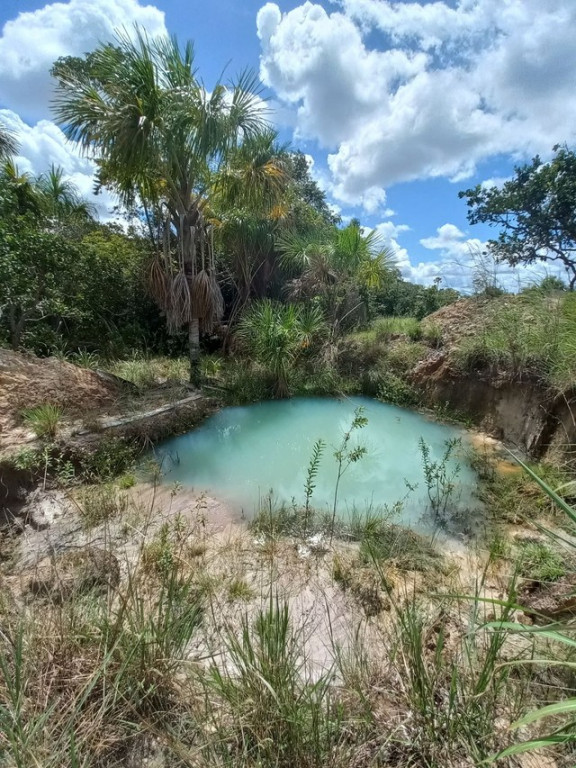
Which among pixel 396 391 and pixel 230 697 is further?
pixel 396 391

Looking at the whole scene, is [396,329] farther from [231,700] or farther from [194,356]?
[231,700]

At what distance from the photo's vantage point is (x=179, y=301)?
256 inches

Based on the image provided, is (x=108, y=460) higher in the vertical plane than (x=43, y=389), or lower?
lower

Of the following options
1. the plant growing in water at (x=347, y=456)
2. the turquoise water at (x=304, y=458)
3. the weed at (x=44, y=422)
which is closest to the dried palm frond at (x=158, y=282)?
the turquoise water at (x=304, y=458)

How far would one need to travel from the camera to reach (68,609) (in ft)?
4.74

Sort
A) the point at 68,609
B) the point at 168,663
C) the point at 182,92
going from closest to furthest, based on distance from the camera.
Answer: the point at 168,663, the point at 68,609, the point at 182,92

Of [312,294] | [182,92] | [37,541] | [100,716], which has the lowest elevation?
[37,541]

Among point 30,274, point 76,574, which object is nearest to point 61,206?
point 30,274

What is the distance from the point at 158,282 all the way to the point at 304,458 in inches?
178

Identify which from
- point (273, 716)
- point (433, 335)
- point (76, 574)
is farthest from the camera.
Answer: point (433, 335)

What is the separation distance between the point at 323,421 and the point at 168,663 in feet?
15.1

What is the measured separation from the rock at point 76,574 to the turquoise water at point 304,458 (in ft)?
4.71

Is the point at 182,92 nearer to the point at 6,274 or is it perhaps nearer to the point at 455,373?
the point at 6,274

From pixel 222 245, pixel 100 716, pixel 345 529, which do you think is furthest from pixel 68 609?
pixel 222 245
